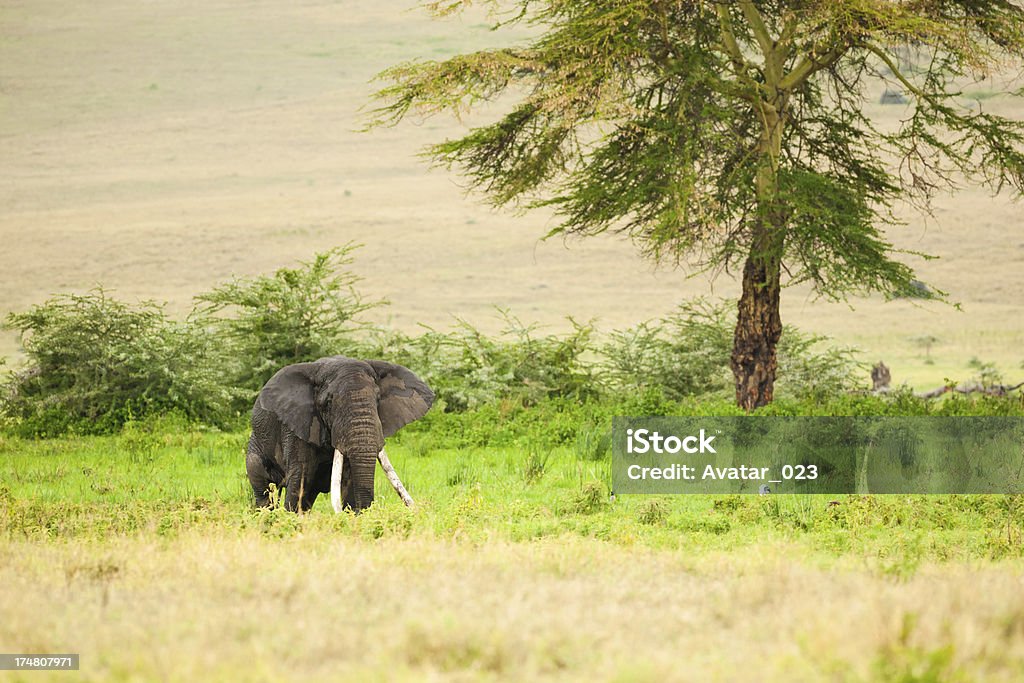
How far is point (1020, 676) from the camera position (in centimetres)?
521

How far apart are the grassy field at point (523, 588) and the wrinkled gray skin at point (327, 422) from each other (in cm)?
53

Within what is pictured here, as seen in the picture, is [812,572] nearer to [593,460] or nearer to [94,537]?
[94,537]

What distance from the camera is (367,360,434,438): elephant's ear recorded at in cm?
1085

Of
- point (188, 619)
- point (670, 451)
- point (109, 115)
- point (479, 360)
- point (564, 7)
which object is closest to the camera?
point (188, 619)

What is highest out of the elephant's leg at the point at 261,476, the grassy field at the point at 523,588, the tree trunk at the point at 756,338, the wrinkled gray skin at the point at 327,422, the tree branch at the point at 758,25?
the tree branch at the point at 758,25

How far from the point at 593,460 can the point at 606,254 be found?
60737 millimetres

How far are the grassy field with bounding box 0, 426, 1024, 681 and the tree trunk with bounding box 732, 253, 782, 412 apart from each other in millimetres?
6723

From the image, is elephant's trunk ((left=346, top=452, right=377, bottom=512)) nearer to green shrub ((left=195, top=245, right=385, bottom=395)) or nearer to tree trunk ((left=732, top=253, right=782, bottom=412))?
tree trunk ((left=732, top=253, right=782, bottom=412))

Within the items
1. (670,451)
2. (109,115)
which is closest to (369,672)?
(670,451)

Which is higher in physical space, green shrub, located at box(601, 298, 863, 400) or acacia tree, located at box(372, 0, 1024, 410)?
acacia tree, located at box(372, 0, 1024, 410)

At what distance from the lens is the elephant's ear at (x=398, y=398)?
35.6 feet

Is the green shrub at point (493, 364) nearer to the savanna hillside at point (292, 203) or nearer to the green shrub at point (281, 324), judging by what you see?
the green shrub at point (281, 324)
